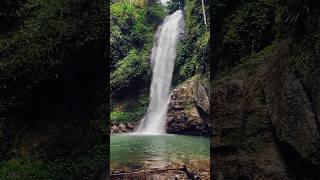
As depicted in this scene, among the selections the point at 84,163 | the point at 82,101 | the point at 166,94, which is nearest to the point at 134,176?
the point at 84,163

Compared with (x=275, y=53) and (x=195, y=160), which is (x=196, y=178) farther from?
(x=275, y=53)

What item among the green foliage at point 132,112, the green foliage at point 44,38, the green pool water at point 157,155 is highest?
the green foliage at point 44,38

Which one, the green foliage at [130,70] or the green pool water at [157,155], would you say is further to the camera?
the green foliage at [130,70]

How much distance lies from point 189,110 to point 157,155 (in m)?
3.98

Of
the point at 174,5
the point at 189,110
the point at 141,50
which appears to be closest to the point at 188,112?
the point at 189,110

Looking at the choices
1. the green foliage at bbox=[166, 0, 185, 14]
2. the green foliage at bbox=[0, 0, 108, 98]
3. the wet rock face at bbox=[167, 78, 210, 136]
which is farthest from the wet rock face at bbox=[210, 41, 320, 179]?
the green foliage at bbox=[166, 0, 185, 14]

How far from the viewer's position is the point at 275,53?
13.6 ft

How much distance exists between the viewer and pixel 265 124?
164 inches

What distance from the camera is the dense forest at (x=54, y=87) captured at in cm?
485

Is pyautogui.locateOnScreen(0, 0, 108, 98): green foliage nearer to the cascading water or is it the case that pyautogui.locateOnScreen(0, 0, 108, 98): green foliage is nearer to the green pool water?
the green pool water

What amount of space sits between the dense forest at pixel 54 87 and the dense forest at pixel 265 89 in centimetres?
159

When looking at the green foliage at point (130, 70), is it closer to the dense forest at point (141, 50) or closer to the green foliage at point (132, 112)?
the dense forest at point (141, 50)

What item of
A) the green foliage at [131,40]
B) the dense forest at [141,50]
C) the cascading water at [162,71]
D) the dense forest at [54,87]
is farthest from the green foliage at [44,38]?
the green foliage at [131,40]

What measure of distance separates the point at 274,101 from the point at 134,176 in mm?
2413
